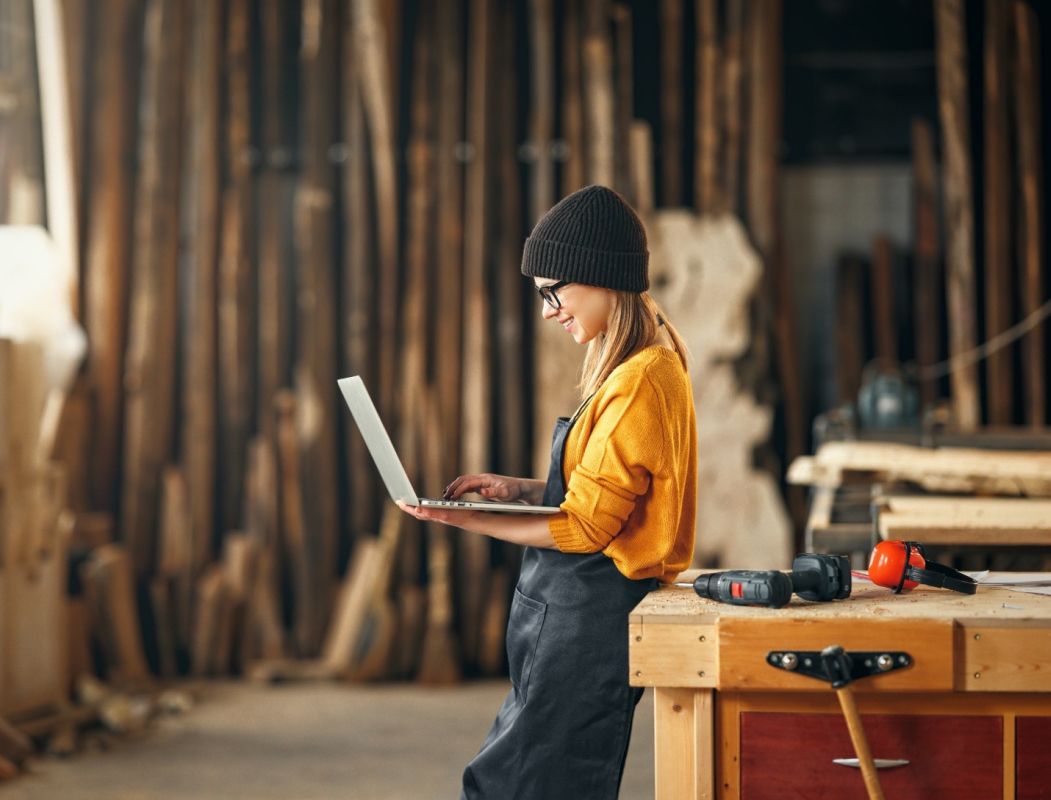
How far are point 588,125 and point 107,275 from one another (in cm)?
249

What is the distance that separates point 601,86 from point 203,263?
7.12 ft

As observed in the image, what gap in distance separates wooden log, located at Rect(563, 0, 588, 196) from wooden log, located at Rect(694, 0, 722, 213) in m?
0.58

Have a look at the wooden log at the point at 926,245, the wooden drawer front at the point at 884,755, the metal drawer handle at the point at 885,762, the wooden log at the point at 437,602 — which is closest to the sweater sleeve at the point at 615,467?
the wooden drawer front at the point at 884,755

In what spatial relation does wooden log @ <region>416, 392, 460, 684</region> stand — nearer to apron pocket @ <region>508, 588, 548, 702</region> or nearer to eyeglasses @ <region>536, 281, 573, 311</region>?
apron pocket @ <region>508, 588, 548, 702</region>

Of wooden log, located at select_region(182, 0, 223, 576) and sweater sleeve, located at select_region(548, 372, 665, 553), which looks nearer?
sweater sleeve, located at select_region(548, 372, 665, 553)

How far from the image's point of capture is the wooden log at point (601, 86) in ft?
21.2

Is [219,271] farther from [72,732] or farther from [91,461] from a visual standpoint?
[72,732]

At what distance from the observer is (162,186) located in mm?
6559

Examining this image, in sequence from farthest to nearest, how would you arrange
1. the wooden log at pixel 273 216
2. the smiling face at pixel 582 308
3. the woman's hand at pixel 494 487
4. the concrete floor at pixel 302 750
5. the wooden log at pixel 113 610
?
the wooden log at pixel 273 216, the wooden log at pixel 113 610, the concrete floor at pixel 302 750, the woman's hand at pixel 494 487, the smiling face at pixel 582 308

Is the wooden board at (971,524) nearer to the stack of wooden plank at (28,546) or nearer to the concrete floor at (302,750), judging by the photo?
the concrete floor at (302,750)

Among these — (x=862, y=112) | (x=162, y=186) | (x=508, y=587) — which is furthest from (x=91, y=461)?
(x=862, y=112)

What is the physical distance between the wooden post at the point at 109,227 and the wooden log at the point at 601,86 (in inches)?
90.2

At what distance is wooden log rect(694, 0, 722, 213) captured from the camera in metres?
6.48

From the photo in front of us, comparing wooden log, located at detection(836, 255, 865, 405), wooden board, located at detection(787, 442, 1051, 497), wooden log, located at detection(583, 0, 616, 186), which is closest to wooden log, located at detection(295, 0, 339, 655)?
wooden log, located at detection(583, 0, 616, 186)
